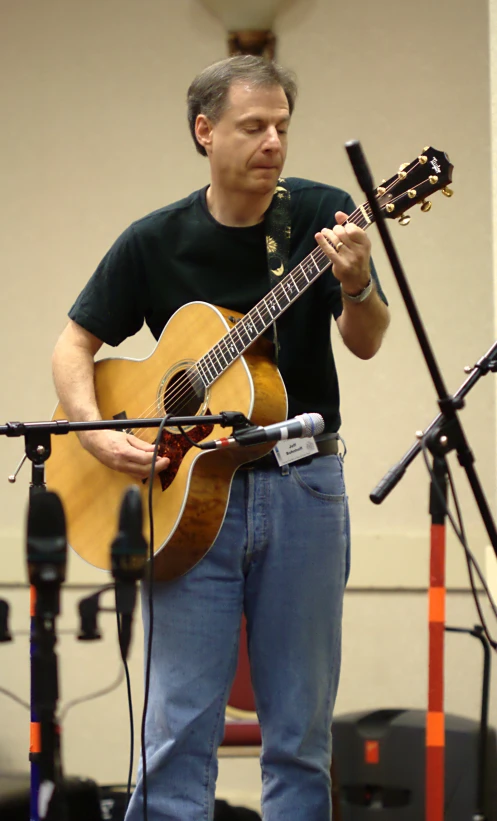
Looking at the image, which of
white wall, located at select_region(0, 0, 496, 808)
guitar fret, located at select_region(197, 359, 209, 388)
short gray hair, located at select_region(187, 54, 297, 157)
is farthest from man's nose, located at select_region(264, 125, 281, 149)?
white wall, located at select_region(0, 0, 496, 808)

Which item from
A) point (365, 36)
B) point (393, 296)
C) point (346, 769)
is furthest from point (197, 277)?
point (365, 36)

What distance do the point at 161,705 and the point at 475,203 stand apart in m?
2.40

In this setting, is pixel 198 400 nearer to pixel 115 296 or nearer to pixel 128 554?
pixel 115 296

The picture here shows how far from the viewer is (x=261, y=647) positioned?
6.46 ft

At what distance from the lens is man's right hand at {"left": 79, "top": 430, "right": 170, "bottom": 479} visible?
203 cm

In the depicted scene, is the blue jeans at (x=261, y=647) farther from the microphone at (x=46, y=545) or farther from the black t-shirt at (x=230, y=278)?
the microphone at (x=46, y=545)

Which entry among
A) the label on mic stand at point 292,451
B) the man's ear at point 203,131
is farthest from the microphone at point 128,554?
the man's ear at point 203,131

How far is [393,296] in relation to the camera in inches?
150

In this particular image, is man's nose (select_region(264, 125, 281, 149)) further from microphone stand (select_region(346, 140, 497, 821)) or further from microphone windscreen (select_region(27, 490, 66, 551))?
microphone windscreen (select_region(27, 490, 66, 551))

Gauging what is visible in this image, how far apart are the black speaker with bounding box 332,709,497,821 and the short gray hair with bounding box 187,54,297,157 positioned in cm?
156

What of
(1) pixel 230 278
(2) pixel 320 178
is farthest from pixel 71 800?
(2) pixel 320 178

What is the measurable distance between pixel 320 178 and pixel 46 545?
2621 mm

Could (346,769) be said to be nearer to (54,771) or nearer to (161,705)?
(161,705)

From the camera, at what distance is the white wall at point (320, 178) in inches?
146
